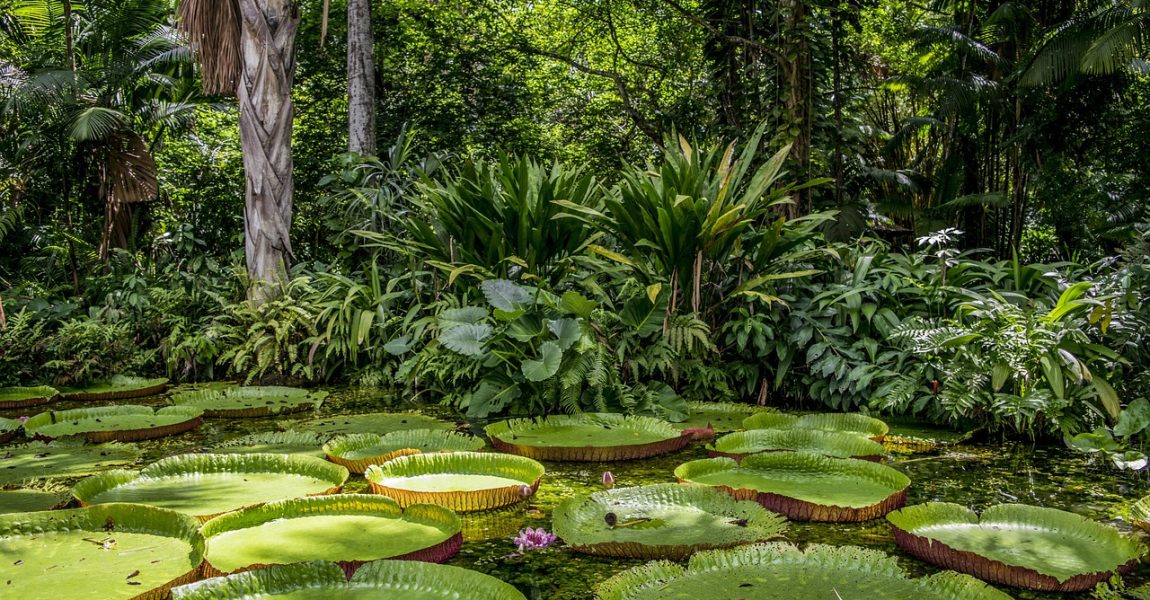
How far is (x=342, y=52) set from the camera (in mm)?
10047

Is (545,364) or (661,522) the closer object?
(661,522)

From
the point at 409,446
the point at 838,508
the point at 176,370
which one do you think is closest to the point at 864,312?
the point at 838,508

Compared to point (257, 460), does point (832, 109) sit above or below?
above

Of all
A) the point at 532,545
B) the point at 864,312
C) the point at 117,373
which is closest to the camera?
the point at 532,545

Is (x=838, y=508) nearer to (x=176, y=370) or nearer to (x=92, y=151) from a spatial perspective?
(x=176, y=370)

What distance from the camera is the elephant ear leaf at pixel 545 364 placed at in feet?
11.3

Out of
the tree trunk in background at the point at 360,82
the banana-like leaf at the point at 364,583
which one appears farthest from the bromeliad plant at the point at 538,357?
the tree trunk in background at the point at 360,82

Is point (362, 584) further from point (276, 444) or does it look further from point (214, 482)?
point (276, 444)

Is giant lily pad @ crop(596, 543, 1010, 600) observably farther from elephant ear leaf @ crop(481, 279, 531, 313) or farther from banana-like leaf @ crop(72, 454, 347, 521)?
elephant ear leaf @ crop(481, 279, 531, 313)

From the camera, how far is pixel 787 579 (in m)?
1.66

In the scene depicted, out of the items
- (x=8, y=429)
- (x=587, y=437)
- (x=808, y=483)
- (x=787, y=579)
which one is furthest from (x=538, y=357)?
(x=8, y=429)

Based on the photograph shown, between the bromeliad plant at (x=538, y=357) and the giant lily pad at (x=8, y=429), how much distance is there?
196 cm

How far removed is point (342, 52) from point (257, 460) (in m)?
8.55

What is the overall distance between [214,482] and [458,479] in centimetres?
84
